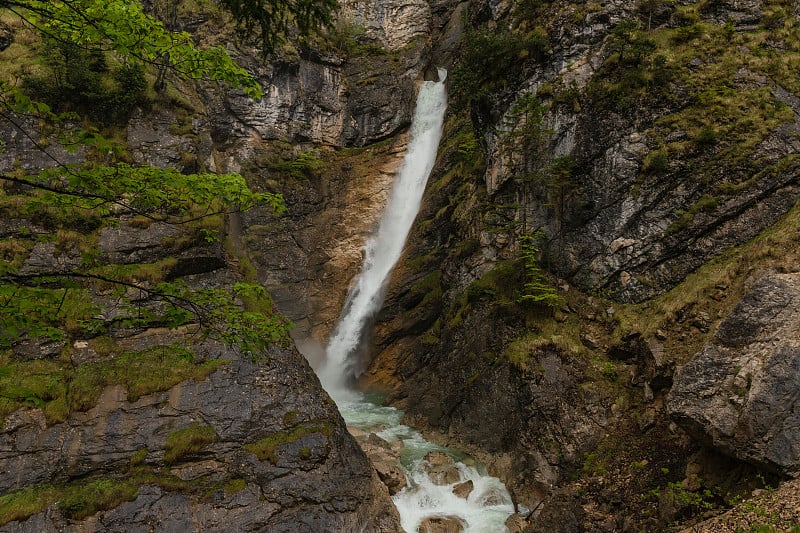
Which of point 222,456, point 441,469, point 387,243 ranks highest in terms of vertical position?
point 222,456

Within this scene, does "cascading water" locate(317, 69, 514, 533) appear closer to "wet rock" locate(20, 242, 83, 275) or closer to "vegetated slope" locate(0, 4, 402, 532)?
"vegetated slope" locate(0, 4, 402, 532)

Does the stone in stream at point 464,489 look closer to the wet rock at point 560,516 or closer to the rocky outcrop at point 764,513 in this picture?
the wet rock at point 560,516

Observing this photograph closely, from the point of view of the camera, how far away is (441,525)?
34.6 feet

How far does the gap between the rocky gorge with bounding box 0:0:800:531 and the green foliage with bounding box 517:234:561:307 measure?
0.17 meters

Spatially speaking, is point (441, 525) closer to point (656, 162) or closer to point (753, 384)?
point (753, 384)

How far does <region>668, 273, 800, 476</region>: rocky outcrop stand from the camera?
7551 mm

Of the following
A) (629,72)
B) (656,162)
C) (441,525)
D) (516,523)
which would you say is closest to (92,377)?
(441,525)

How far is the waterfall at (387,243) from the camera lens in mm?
22562

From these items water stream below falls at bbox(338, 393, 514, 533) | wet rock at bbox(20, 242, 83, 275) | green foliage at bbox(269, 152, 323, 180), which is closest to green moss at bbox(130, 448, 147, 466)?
wet rock at bbox(20, 242, 83, 275)

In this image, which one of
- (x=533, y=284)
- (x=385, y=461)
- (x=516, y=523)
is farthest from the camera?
(x=533, y=284)

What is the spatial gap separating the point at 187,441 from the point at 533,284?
9.77 metres

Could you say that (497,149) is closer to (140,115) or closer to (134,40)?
(140,115)

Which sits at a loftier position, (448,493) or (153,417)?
(153,417)

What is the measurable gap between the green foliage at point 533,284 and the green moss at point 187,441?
29.5ft
